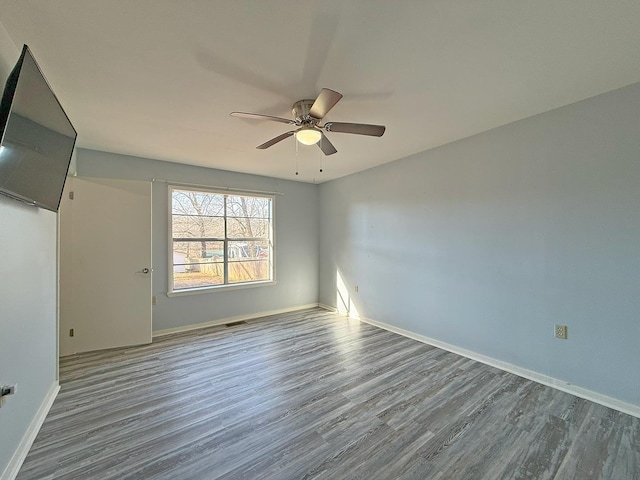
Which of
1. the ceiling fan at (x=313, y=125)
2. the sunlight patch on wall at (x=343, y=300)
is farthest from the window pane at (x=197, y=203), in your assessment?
the ceiling fan at (x=313, y=125)

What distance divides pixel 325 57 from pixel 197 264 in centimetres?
343

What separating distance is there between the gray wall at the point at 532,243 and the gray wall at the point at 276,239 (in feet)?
5.61

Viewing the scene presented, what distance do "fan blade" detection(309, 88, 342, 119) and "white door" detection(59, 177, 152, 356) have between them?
2661 millimetres

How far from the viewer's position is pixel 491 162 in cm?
275

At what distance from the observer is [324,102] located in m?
1.74

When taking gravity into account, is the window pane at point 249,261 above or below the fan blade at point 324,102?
below

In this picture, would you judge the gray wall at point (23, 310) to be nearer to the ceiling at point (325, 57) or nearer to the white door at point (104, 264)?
the ceiling at point (325, 57)

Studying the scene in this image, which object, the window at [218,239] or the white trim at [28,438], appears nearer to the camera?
the white trim at [28,438]

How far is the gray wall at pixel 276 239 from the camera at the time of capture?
11.6 feet

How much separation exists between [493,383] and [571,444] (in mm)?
711

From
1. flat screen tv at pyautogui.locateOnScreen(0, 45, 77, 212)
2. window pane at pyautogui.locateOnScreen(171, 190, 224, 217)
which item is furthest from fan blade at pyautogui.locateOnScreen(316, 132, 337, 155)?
window pane at pyautogui.locateOnScreen(171, 190, 224, 217)

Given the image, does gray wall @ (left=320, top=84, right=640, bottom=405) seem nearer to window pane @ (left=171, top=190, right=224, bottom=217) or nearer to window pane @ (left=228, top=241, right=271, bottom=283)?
window pane @ (left=228, top=241, right=271, bottom=283)

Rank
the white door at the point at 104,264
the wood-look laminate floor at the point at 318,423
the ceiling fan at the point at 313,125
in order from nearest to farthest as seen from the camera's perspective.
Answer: the wood-look laminate floor at the point at 318,423, the ceiling fan at the point at 313,125, the white door at the point at 104,264

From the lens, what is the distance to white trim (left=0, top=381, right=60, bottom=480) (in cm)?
141
